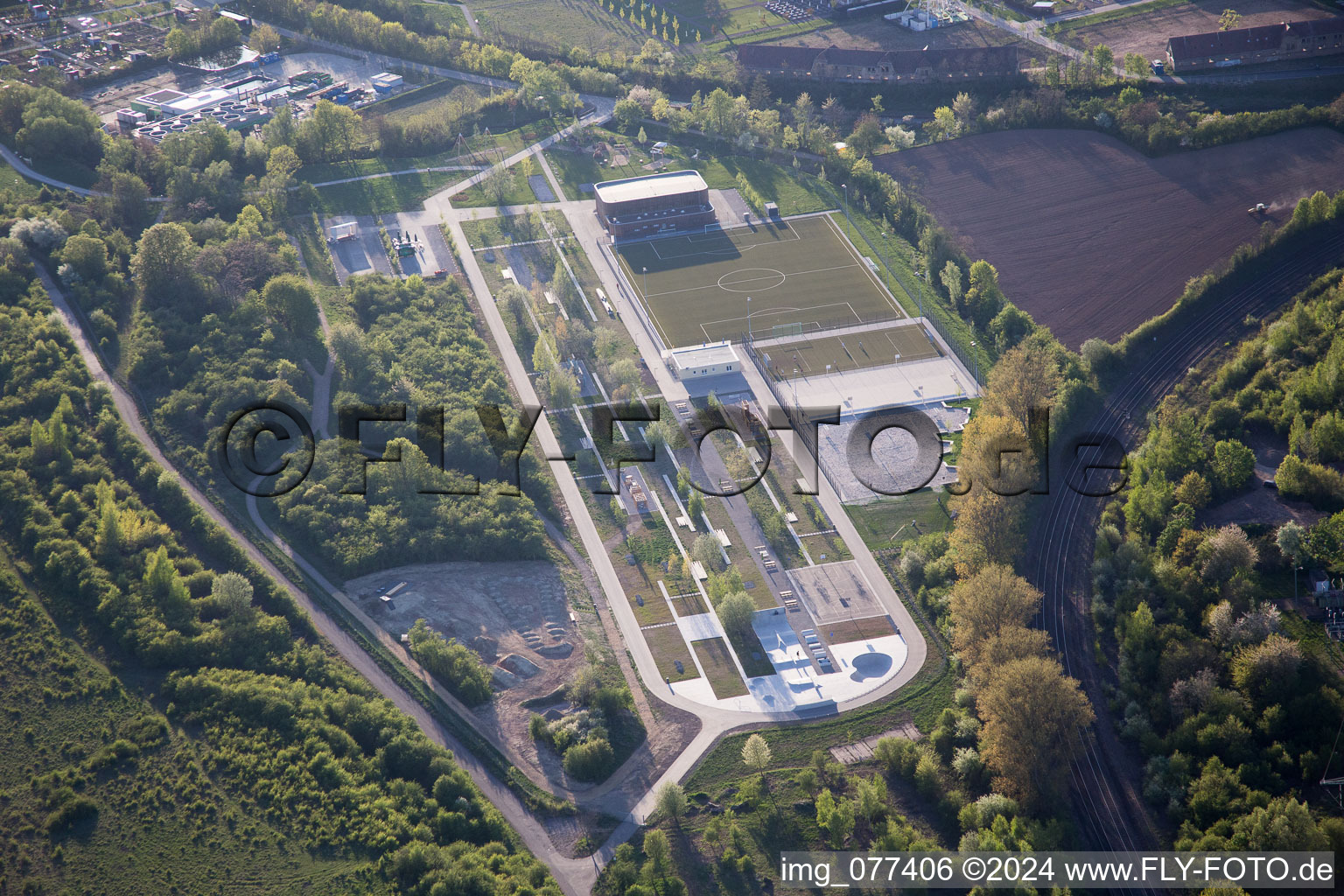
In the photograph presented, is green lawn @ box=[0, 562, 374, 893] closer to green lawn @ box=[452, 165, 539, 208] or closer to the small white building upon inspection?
the small white building

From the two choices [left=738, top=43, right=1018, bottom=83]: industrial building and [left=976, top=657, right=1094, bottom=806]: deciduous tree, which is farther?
[left=738, top=43, right=1018, bottom=83]: industrial building

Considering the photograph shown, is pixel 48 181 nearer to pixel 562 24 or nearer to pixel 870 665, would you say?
pixel 562 24

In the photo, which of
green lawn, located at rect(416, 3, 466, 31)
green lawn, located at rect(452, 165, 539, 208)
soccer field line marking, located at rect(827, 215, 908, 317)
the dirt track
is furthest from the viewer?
green lawn, located at rect(416, 3, 466, 31)

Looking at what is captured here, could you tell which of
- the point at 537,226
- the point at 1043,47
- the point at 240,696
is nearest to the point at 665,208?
the point at 537,226

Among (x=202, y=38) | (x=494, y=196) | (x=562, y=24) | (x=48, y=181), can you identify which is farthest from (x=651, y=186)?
(x=202, y=38)

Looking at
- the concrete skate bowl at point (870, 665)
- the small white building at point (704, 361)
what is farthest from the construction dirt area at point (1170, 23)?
the concrete skate bowl at point (870, 665)

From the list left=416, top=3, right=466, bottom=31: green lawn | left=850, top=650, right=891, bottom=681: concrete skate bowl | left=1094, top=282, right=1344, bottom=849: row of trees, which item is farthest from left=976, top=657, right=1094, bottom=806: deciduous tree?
left=416, top=3, right=466, bottom=31: green lawn

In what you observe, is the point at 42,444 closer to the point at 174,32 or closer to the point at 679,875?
the point at 679,875

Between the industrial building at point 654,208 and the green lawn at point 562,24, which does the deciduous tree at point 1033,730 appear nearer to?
the industrial building at point 654,208
